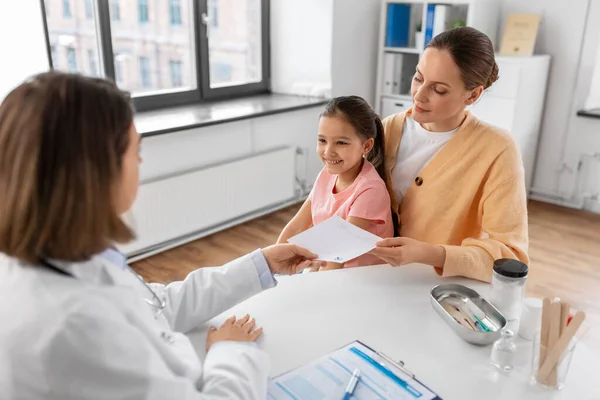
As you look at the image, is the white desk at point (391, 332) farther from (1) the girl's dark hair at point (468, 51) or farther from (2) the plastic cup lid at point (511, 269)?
(1) the girl's dark hair at point (468, 51)

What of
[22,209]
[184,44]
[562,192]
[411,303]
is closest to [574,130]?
[562,192]

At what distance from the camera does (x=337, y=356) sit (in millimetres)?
1041

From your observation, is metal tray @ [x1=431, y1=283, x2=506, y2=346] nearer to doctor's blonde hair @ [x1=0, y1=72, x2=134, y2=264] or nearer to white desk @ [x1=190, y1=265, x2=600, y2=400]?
white desk @ [x1=190, y1=265, x2=600, y2=400]

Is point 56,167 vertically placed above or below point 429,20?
below

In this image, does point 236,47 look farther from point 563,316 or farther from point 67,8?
point 563,316

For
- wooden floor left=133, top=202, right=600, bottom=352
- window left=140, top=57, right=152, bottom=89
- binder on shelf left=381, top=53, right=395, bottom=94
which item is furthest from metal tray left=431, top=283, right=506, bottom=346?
binder on shelf left=381, top=53, right=395, bottom=94

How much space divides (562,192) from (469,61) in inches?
121

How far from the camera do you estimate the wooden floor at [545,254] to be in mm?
2811

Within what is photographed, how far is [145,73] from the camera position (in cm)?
340

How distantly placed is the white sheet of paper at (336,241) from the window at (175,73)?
2.52m

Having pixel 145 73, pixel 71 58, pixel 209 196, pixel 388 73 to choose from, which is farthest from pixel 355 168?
pixel 388 73

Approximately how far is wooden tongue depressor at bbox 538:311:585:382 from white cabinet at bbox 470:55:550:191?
273 cm

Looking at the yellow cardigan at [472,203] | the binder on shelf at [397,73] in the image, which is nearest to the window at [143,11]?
the binder on shelf at [397,73]

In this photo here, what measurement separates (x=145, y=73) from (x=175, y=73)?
0.23 metres
